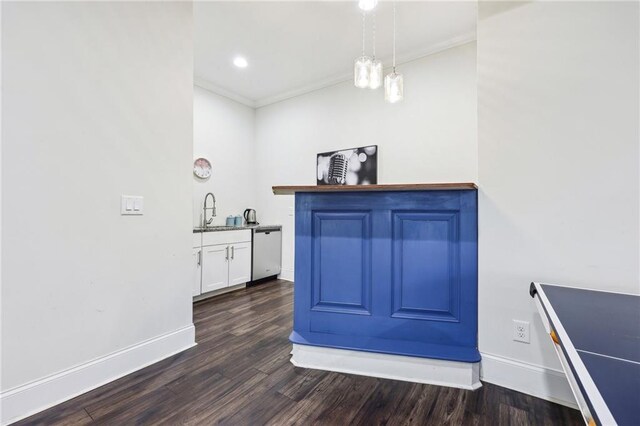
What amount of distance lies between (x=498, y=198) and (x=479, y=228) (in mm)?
201

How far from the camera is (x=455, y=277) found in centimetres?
166

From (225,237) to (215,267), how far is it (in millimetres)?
384

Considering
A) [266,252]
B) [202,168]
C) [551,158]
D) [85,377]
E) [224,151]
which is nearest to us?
Result: [551,158]

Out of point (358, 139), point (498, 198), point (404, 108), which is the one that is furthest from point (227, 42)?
point (498, 198)

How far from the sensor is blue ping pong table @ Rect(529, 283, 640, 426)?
52 centimetres

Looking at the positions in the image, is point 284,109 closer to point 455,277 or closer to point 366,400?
point 455,277

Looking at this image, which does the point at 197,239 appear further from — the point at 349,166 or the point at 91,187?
the point at 349,166

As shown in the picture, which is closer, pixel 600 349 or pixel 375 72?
pixel 600 349

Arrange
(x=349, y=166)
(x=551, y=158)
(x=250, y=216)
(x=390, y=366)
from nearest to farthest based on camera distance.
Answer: (x=551, y=158) → (x=390, y=366) → (x=349, y=166) → (x=250, y=216)

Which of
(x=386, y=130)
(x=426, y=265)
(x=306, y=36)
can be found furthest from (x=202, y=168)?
(x=426, y=265)

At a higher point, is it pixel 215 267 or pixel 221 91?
pixel 221 91

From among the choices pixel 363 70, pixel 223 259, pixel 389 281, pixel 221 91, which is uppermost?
pixel 221 91

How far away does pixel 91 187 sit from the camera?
1.65 m

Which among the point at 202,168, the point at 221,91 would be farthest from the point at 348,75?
the point at 202,168
